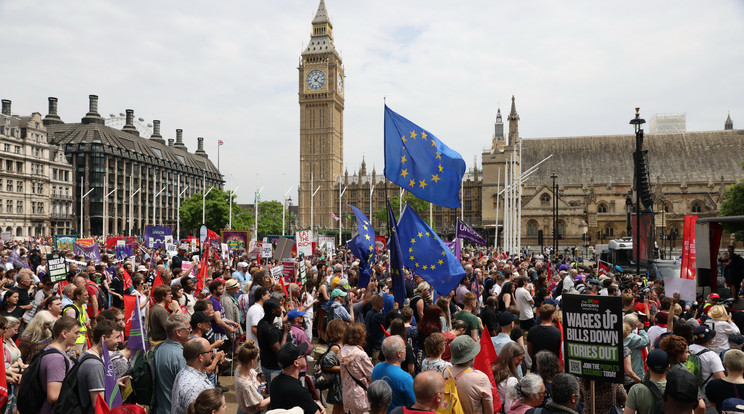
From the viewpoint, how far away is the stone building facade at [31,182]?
65.9 metres

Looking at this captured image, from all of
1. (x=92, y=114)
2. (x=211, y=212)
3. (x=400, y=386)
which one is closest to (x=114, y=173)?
(x=92, y=114)

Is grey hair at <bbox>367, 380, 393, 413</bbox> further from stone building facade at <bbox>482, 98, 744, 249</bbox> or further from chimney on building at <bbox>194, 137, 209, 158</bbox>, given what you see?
chimney on building at <bbox>194, 137, 209, 158</bbox>

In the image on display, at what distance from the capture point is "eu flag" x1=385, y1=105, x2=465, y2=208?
9.21 m

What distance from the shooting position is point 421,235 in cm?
914

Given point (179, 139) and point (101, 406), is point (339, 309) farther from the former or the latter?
point (179, 139)

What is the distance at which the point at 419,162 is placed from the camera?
9359mm

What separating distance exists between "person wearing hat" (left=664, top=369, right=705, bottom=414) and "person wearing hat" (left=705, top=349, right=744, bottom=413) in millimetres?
895

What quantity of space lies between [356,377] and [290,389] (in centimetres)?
98

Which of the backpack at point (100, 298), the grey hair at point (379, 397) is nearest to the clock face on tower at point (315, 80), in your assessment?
the backpack at point (100, 298)

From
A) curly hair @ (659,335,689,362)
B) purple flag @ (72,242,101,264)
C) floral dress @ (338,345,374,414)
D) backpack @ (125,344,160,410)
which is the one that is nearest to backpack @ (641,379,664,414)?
curly hair @ (659,335,689,362)

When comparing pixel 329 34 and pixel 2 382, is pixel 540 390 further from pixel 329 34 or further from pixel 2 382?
pixel 329 34

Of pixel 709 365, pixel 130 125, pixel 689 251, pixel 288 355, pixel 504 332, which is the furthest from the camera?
pixel 130 125

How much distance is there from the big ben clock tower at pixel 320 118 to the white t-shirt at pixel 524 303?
8930 cm

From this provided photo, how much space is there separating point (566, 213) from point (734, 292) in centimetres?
5136
